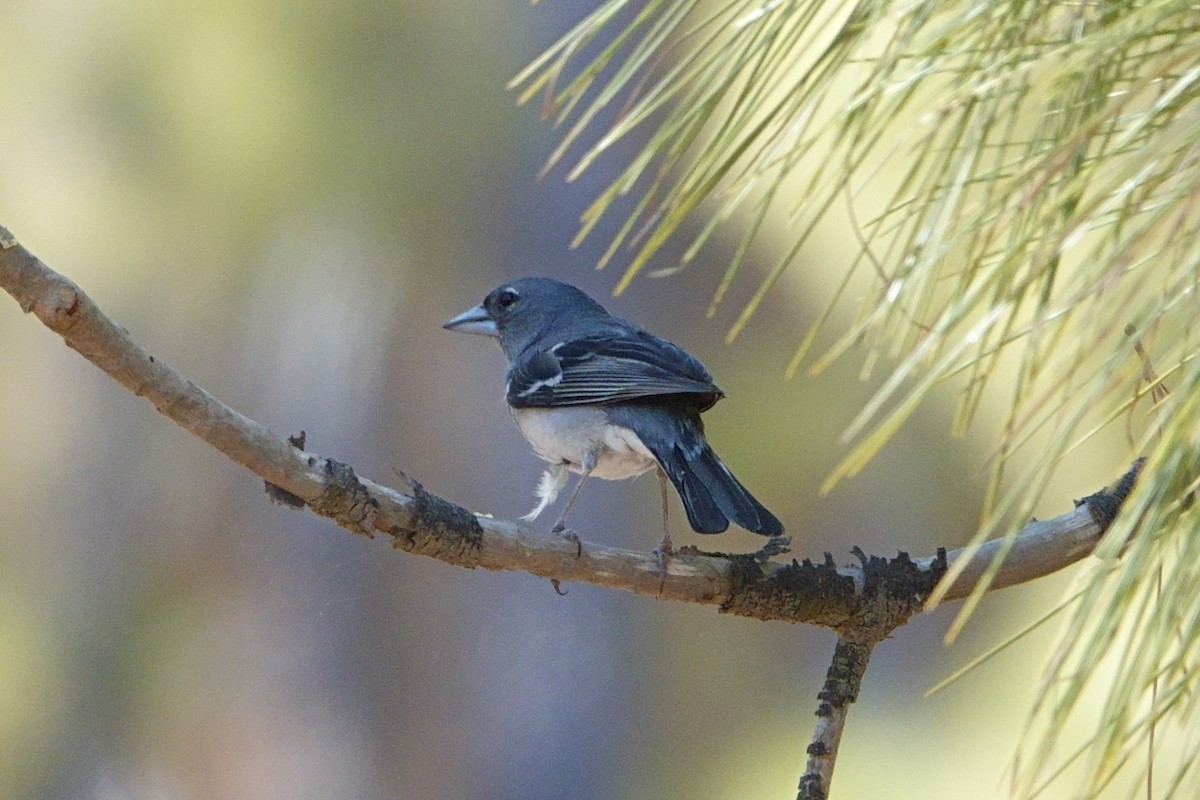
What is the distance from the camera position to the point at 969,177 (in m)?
0.68

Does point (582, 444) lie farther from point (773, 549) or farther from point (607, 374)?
point (773, 549)

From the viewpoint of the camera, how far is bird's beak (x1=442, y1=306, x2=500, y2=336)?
229 centimetres

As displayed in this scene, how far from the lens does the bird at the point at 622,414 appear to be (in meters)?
1.53

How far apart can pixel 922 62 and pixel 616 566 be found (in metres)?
0.81

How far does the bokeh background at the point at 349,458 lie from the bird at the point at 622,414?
2.91 ft

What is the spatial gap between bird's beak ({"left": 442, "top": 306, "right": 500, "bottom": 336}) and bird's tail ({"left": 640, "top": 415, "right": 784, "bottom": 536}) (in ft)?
2.15

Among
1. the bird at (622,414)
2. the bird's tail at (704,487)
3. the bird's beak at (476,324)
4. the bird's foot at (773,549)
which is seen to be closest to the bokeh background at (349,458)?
the bird's beak at (476,324)

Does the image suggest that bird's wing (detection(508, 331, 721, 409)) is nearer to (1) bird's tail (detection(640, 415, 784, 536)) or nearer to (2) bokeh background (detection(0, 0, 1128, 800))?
(1) bird's tail (detection(640, 415, 784, 536))

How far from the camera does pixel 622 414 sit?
1782 mm

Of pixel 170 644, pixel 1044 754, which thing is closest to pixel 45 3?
pixel 170 644

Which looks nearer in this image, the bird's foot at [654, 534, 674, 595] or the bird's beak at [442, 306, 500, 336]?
the bird's foot at [654, 534, 674, 595]

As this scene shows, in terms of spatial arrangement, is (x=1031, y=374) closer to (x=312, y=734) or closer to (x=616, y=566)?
(x=616, y=566)

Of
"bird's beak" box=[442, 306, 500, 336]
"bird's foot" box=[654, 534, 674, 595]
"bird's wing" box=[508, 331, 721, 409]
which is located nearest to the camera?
"bird's foot" box=[654, 534, 674, 595]

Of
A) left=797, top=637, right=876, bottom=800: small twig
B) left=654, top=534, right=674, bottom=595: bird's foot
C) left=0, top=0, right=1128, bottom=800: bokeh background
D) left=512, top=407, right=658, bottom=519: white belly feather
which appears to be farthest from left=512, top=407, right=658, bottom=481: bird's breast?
left=0, top=0, right=1128, bottom=800: bokeh background
